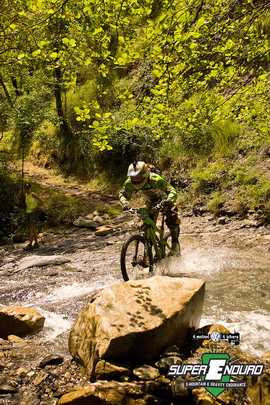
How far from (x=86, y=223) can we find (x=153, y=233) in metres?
5.99

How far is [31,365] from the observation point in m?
3.27

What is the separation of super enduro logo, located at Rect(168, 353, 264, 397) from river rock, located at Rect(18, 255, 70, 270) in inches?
225

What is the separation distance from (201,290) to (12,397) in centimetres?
252

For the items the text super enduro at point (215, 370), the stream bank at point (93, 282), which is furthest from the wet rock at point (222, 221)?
the text super enduro at point (215, 370)

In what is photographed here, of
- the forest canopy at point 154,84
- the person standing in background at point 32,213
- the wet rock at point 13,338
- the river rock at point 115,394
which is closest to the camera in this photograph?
the river rock at point 115,394

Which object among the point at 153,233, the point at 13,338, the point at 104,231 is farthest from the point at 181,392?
the point at 104,231

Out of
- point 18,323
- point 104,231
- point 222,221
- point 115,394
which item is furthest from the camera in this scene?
point 104,231

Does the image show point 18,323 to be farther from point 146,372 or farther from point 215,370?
point 215,370

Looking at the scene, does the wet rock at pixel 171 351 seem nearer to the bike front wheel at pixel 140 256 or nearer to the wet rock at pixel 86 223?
the bike front wheel at pixel 140 256

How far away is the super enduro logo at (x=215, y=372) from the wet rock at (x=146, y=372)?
15cm

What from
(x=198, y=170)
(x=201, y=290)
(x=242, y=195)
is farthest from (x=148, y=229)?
(x=198, y=170)

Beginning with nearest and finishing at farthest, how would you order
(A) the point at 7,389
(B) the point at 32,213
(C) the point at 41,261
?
(A) the point at 7,389
(C) the point at 41,261
(B) the point at 32,213

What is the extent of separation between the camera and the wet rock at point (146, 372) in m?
2.88

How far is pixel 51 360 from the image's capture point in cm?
329
